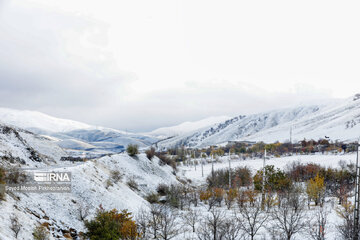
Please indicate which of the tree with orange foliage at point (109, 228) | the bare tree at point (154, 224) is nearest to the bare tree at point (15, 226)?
the tree with orange foliage at point (109, 228)

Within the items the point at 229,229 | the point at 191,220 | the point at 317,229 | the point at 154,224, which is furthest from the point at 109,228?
the point at 317,229

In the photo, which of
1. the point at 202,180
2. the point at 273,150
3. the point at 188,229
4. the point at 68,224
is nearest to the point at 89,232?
the point at 68,224

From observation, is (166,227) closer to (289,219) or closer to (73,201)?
(73,201)

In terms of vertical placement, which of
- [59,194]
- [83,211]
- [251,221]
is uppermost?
[59,194]

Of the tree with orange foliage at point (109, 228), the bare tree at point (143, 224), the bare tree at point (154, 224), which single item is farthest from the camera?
the bare tree at point (154, 224)

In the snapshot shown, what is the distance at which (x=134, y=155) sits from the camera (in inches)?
2404

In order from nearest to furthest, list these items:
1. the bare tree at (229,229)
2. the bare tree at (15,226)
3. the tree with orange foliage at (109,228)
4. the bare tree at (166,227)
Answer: the bare tree at (15,226)
the tree with orange foliage at (109,228)
the bare tree at (229,229)
the bare tree at (166,227)

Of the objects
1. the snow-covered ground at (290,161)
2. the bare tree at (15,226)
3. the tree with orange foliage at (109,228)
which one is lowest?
the snow-covered ground at (290,161)

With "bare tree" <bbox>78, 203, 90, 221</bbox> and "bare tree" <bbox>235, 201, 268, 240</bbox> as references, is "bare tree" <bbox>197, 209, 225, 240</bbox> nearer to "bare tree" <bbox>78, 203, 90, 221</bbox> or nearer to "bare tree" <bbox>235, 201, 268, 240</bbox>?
"bare tree" <bbox>235, 201, 268, 240</bbox>

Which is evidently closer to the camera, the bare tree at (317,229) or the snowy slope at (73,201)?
the snowy slope at (73,201)

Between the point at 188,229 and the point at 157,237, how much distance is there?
18.8 ft

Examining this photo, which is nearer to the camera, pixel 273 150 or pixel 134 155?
pixel 134 155

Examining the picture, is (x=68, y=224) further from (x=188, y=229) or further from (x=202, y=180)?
(x=202, y=180)

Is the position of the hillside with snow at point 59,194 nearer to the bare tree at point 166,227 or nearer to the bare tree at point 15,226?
the bare tree at point 15,226
